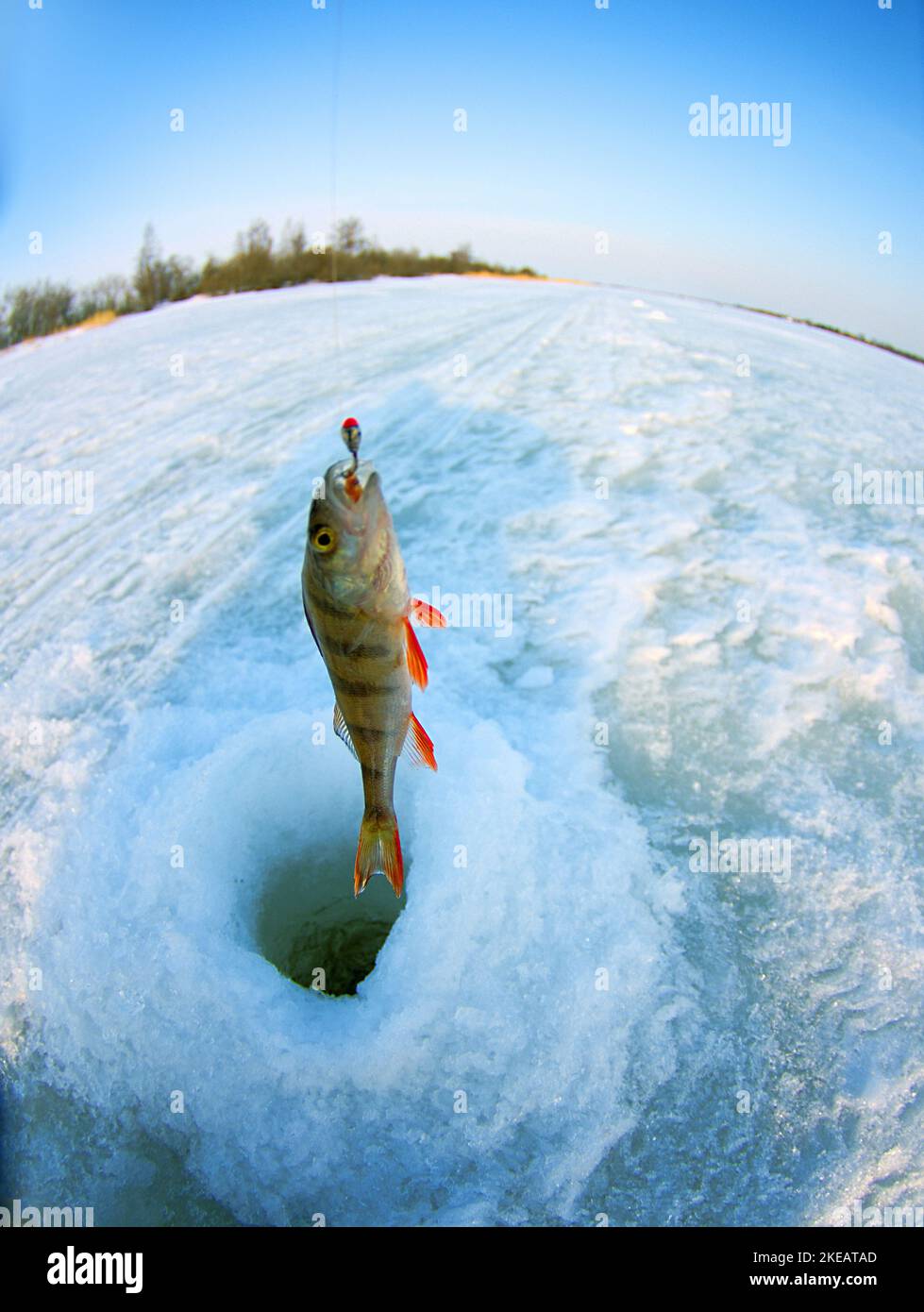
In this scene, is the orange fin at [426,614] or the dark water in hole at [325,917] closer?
the orange fin at [426,614]

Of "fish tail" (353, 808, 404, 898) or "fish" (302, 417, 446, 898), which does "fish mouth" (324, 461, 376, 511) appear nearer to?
"fish" (302, 417, 446, 898)

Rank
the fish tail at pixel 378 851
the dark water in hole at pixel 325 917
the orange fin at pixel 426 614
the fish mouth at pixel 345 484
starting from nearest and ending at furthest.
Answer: the fish mouth at pixel 345 484, the orange fin at pixel 426 614, the fish tail at pixel 378 851, the dark water in hole at pixel 325 917

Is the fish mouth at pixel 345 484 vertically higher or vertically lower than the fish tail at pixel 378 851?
higher

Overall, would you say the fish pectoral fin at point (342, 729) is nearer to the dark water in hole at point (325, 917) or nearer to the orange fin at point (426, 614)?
the orange fin at point (426, 614)

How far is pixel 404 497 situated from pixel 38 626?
2.52m

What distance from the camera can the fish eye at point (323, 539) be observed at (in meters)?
1.46

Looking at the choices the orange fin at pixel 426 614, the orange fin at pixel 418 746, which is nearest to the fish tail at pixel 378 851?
the orange fin at pixel 418 746

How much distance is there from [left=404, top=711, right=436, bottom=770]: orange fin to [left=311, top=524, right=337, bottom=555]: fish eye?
594 mm

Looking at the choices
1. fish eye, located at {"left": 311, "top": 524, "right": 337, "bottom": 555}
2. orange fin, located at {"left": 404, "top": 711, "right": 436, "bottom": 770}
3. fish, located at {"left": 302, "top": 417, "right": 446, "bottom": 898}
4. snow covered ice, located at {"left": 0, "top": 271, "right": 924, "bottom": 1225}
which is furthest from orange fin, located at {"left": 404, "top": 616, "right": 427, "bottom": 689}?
snow covered ice, located at {"left": 0, "top": 271, "right": 924, "bottom": 1225}

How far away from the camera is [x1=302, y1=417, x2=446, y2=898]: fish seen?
146 centimetres

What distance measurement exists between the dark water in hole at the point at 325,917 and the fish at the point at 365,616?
1312 mm

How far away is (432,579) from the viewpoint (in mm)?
4379

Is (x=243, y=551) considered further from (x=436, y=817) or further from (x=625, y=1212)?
(x=625, y=1212)

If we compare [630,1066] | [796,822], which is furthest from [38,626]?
[796,822]
